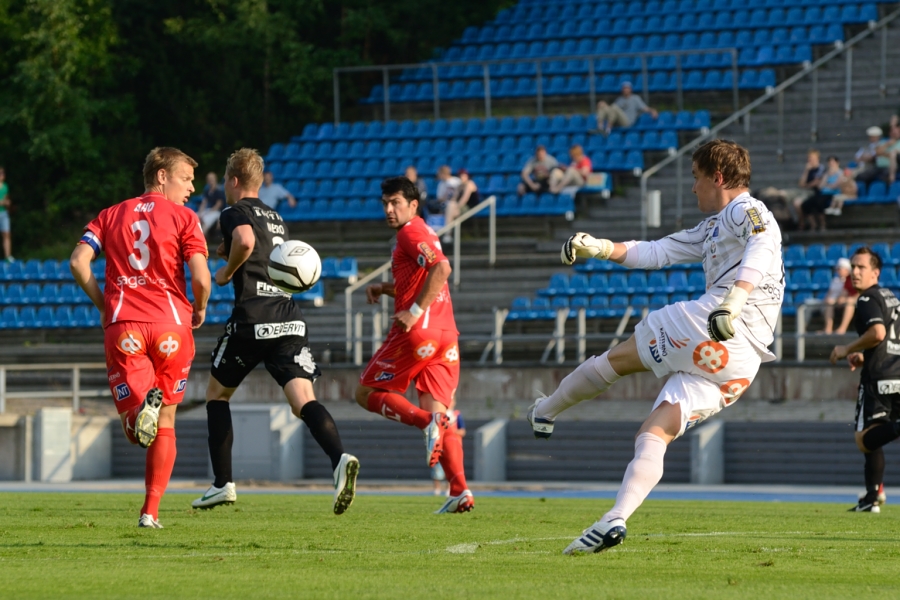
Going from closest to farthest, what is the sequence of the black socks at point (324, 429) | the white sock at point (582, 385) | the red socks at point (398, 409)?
the white sock at point (582, 385)
the black socks at point (324, 429)
the red socks at point (398, 409)

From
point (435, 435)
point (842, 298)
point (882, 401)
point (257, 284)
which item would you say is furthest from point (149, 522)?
point (842, 298)

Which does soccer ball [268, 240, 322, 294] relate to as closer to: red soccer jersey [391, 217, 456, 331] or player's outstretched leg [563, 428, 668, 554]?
red soccer jersey [391, 217, 456, 331]

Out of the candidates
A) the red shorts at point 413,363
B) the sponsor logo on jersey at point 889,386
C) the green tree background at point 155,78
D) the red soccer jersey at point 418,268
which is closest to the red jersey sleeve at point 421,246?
the red soccer jersey at point 418,268

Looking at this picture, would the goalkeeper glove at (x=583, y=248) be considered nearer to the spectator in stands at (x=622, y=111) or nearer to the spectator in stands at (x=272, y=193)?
the spectator in stands at (x=272, y=193)

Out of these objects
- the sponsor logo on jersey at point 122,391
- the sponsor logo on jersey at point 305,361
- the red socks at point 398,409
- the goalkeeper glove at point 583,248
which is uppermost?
the goalkeeper glove at point 583,248

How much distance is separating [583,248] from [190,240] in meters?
2.38

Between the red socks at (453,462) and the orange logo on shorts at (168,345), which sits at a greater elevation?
the orange logo on shorts at (168,345)

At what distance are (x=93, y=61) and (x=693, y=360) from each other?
26.0 m

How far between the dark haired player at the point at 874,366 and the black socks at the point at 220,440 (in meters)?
4.84

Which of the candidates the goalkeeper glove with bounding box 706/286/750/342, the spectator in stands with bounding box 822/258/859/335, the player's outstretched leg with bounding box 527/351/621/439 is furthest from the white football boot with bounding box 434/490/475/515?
the spectator in stands with bounding box 822/258/859/335

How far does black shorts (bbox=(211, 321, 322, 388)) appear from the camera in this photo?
8.83 m

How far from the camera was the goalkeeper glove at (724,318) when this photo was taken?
6.20 metres

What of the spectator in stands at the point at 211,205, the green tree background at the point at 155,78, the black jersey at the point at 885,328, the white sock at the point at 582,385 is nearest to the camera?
the white sock at the point at 582,385

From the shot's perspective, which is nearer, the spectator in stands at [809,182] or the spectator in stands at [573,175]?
the spectator in stands at [809,182]
